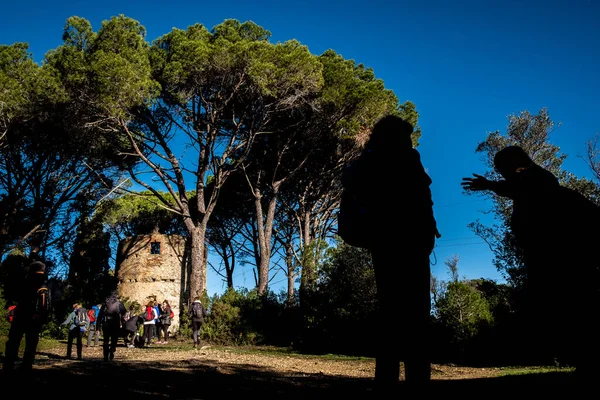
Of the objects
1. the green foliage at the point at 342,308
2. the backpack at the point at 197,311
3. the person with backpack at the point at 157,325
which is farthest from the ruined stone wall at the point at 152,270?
the green foliage at the point at 342,308

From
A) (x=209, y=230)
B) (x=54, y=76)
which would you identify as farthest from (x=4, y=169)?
(x=209, y=230)

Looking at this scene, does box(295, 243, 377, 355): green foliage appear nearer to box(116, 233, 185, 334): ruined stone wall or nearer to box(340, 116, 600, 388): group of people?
box(116, 233, 185, 334): ruined stone wall

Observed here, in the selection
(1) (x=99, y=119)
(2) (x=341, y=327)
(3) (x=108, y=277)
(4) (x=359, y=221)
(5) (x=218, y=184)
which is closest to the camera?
(4) (x=359, y=221)

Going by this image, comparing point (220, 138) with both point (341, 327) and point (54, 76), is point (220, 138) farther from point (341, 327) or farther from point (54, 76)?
point (341, 327)

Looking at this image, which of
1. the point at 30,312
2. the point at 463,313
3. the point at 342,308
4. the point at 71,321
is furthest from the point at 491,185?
the point at 342,308

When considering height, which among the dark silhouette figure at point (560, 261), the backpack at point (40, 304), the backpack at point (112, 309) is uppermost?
the dark silhouette figure at point (560, 261)

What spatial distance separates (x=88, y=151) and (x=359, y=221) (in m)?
16.1

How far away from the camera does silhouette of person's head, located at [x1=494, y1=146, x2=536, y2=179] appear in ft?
7.36

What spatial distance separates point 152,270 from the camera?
16.7m

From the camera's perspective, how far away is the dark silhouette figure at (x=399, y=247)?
1.75m

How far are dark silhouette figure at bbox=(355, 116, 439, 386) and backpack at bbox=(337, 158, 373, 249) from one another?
2 cm

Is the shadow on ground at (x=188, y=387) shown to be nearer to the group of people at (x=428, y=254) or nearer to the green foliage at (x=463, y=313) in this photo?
the group of people at (x=428, y=254)

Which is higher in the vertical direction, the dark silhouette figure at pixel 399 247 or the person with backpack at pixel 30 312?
the dark silhouette figure at pixel 399 247

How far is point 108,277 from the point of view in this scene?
20.7m
